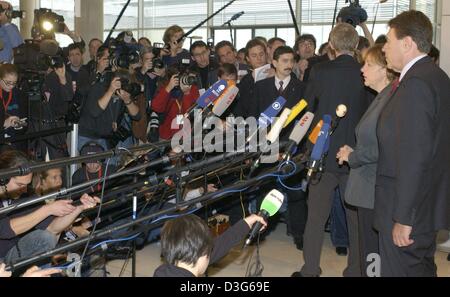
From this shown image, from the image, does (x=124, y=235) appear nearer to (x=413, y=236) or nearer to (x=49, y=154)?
(x=413, y=236)

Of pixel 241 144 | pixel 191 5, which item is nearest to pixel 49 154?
pixel 241 144

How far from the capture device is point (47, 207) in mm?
3004

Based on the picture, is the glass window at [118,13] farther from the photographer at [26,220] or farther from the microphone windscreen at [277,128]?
the microphone windscreen at [277,128]

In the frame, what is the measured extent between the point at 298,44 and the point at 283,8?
23.1 feet

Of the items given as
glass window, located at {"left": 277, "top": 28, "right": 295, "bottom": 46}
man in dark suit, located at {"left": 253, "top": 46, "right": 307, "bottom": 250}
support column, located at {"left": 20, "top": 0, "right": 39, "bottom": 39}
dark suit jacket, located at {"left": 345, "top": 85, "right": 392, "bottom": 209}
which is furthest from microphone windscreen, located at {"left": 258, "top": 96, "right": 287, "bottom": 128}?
support column, located at {"left": 20, "top": 0, "right": 39, "bottom": 39}

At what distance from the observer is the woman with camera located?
17.4ft

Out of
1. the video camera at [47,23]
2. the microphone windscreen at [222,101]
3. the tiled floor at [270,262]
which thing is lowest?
the tiled floor at [270,262]

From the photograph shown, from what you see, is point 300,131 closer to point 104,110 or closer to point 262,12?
point 104,110

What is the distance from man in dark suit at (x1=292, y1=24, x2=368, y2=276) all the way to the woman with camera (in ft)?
4.78

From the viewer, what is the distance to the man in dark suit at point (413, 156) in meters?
2.73

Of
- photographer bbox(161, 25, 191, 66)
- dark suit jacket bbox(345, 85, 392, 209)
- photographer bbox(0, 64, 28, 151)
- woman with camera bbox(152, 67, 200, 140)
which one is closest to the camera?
dark suit jacket bbox(345, 85, 392, 209)

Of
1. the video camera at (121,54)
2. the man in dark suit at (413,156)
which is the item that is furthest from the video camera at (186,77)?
the man in dark suit at (413,156)

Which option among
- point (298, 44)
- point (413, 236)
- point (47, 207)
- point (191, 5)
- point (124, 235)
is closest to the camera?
point (124, 235)

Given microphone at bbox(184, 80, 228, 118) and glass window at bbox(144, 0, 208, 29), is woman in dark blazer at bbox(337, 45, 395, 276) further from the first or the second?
glass window at bbox(144, 0, 208, 29)
